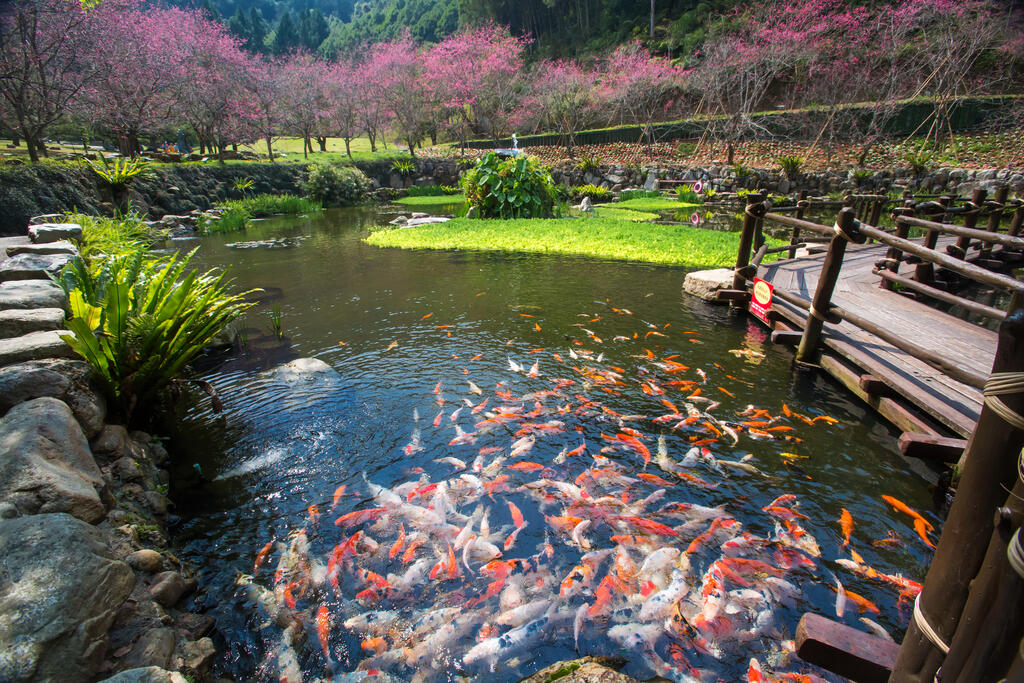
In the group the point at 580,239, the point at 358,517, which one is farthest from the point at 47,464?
the point at 580,239

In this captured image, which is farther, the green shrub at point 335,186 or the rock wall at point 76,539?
the green shrub at point 335,186

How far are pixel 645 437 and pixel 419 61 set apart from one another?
42582 millimetres

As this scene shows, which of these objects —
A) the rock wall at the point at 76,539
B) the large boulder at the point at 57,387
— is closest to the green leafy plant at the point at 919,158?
the rock wall at the point at 76,539

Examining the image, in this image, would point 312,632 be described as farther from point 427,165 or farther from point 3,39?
point 427,165

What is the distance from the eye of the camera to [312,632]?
256cm

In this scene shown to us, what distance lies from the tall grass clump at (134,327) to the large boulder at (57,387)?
18cm

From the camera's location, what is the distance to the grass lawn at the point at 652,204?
19.7 meters

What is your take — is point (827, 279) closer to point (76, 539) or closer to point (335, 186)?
point (76, 539)

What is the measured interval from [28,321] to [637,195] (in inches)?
909

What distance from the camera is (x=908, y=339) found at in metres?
5.01

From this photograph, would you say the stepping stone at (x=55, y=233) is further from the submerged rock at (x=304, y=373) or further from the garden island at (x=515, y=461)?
the submerged rock at (x=304, y=373)

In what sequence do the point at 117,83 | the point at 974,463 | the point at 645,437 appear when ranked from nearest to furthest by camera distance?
1. the point at 974,463
2. the point at 645,437
3. the point at 117,83

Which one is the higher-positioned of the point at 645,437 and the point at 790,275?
the point at 790,275

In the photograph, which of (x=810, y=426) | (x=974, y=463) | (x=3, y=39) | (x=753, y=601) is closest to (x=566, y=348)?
(x=810, y=426)
